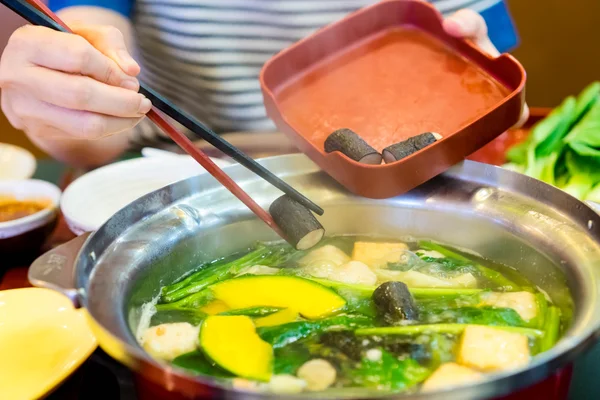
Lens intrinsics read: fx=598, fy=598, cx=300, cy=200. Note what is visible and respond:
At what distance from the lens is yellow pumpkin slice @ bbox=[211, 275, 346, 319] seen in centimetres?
123

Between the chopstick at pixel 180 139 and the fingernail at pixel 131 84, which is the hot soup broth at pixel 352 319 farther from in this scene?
the fingernail at pixel 131 84

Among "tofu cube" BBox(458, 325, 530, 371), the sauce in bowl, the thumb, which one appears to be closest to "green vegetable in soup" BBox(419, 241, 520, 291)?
"tofu cube" BBox(458, 325, 530, 371)

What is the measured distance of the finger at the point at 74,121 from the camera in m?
1.37

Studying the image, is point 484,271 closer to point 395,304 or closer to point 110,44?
point 395,304

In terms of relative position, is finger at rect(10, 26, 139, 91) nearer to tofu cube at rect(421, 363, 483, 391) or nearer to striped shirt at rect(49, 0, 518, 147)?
tofu cube at rect(421, 363, 483, 391)

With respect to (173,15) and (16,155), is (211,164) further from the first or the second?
(16,155)

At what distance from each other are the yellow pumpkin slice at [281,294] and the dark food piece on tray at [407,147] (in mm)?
347

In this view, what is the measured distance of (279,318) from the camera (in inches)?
47.2

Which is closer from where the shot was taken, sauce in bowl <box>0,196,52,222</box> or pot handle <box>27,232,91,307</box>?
pot handle <box>27,232,91,307</box>

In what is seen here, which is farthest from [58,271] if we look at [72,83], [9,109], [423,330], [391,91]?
[391,91]

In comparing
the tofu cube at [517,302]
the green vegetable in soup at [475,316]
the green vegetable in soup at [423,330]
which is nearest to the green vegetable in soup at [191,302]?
the green vegetable in soup at [423,330]

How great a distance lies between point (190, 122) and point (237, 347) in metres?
0.49

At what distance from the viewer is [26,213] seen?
6.04 ft

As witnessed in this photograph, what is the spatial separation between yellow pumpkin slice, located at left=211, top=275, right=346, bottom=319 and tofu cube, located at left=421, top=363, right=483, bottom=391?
0.28 meters
